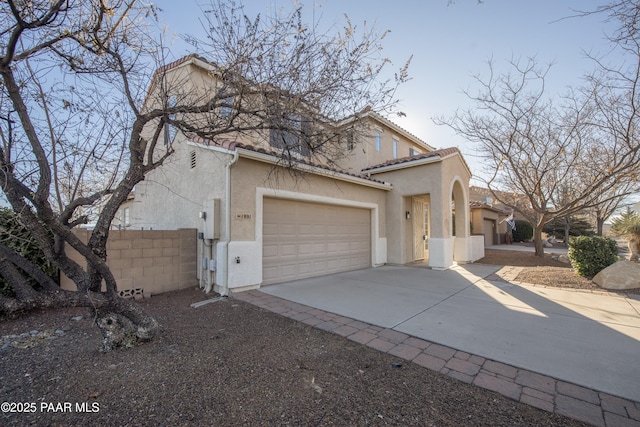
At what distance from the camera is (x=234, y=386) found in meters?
2.79

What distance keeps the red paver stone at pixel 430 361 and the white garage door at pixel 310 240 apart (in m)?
4.55

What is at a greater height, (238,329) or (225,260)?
(225,260)

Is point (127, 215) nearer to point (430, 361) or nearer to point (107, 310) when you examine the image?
point (107, 310)

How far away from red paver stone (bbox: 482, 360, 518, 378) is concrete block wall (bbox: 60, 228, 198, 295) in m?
6.39

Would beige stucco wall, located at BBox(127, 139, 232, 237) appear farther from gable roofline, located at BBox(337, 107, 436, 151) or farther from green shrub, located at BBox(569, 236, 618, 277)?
green shrub, located at BBox(569, 236, 618, 277)

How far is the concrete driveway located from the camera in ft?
10.6

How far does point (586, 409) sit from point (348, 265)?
7.13 m

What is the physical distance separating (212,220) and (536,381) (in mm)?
6007

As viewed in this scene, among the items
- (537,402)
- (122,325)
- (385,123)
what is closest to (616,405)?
(537,402)

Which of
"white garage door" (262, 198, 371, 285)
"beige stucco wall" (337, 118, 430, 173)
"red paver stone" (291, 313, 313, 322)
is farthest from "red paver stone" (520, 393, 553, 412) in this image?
"beige stucco wall" (337, 118, 430, 173)

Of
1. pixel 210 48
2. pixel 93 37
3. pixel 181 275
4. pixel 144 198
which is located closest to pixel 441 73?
pixel 210 48

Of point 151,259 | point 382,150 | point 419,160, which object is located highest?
point 382,150

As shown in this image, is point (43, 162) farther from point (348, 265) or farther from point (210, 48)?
point (348, 265)

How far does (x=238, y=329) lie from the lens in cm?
434
